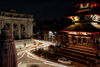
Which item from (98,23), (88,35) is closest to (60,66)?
(88,35)

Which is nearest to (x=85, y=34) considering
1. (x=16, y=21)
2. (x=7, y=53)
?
(x=7, y=53)

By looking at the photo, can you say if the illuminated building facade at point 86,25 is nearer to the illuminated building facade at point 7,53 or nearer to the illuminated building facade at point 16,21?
the illuminated building facade at point 16,21

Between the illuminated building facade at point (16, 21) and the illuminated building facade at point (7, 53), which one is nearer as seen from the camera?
the illuminated building facade at point (7, 53)

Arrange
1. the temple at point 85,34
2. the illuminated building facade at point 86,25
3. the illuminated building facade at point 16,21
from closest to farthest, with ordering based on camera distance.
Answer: the temple at point 85,34 < the illuminated building facade at point 86,25 < the illuminated building facade at point 16,21

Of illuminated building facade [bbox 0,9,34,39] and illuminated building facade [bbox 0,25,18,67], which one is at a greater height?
illuminated building facade [bbox 0,9,34,39]

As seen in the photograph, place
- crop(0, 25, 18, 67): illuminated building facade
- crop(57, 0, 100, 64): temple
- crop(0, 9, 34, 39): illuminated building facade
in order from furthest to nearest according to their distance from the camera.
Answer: crop(0, 9, 34, 39): illuminated building facade → crop(57, 0, 100, 64): temple → crop(0, 25, 18, 67): illuminated building facade

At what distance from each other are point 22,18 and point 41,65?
941 inches

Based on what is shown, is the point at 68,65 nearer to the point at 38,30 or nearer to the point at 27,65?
the point at 27,65

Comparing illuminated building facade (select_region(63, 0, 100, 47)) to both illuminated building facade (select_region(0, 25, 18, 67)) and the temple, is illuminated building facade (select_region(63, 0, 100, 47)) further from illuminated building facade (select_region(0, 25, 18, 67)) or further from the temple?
illuminated building facade (select_region(0, 25, 18, 67))

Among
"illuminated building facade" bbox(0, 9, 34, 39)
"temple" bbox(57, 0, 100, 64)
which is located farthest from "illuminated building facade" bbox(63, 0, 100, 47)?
"illuminated building facade" bbox(0, 9, 34, 39)

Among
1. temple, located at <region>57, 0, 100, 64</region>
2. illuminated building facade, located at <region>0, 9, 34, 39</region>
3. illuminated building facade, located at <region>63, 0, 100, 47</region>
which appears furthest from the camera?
illuminated building facade, located at <region>0, 9, 34, 39</region>

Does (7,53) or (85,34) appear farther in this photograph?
(85,34)

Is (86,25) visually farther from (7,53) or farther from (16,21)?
(16,21)

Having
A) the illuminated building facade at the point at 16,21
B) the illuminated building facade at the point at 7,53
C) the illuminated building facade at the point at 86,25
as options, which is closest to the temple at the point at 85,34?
the illuminated building facade at the point at 86,25
